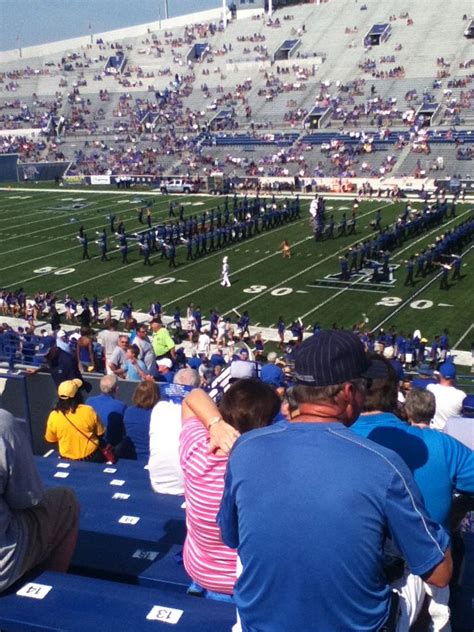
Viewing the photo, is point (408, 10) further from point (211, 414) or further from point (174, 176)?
point (211, 414)

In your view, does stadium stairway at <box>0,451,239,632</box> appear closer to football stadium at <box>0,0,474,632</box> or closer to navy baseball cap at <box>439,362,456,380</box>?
football stadium at <box>0,0,474,632</box>

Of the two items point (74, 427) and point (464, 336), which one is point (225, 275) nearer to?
point (464, 336)

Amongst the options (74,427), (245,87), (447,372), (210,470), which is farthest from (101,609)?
(245,87)

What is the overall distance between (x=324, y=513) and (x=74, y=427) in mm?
3183

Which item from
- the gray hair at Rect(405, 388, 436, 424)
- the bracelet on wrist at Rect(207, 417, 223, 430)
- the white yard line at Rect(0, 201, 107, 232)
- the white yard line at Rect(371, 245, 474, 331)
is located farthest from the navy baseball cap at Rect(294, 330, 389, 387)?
the white yard line at Rect(0, 201, 107, 232)

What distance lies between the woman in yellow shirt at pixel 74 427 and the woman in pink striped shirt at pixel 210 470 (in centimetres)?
197

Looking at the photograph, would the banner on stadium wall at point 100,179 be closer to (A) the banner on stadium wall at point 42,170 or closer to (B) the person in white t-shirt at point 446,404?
(A) the banner on stadium wall at point 42,170

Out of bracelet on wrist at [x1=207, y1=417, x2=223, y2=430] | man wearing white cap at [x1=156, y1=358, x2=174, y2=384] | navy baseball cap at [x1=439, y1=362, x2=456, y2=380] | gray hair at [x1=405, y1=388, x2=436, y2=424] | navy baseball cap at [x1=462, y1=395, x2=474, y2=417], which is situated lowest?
man wearing white cap at [x1=156, y1=358, x2=174, y2=384]

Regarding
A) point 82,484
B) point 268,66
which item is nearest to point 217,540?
point 82,484

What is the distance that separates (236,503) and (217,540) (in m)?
0.84

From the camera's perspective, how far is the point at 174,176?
41031 mm

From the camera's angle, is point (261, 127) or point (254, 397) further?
point (261, 127)

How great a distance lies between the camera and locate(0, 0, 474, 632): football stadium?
68.1 inches

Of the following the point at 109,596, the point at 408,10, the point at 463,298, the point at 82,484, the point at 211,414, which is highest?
the point at 408,10
